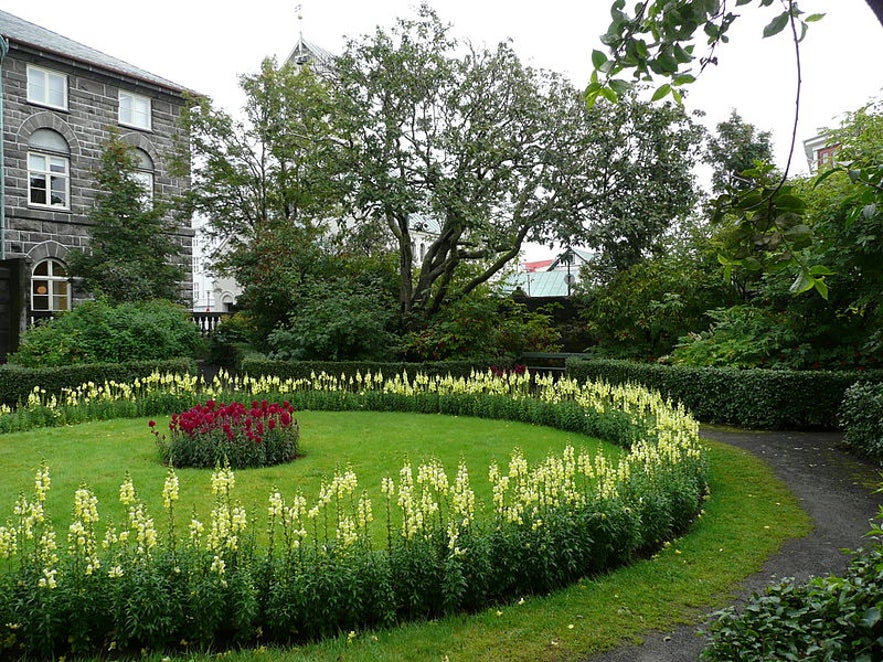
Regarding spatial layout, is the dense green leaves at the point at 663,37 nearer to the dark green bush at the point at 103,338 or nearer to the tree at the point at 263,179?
the dark green bush at the point at 103,338

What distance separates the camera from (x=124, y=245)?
19.9 m

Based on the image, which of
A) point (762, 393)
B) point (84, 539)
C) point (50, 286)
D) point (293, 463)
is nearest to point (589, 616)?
point (84, 539)

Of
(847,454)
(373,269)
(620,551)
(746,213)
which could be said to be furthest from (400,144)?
(746,213)

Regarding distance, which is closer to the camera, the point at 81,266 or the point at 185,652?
the point at 185,652

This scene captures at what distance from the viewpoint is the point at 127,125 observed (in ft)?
74.4

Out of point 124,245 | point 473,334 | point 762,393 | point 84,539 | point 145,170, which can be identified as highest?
point 145,170

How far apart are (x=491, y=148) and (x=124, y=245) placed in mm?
12388

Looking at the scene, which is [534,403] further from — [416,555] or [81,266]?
[81,266]

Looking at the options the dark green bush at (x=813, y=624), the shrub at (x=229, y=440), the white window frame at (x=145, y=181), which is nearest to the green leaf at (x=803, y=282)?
the dark green bush at (x=813, y=624)

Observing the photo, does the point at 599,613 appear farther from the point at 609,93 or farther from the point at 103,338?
the point at 103,338

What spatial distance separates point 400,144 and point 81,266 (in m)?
11.6

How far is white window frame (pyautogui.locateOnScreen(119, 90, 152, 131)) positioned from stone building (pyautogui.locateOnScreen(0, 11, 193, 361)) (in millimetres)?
36

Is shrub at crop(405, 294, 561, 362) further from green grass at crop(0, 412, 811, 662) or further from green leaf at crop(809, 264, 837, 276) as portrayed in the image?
green leaf at crop(809, 264, 837, 276)

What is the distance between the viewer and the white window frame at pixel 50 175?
803 inches
